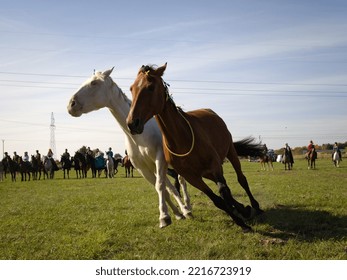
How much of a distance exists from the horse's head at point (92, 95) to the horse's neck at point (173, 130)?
1.32 metres

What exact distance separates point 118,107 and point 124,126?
0.35 metres

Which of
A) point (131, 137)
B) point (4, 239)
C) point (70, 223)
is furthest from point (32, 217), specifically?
point (131, 137)

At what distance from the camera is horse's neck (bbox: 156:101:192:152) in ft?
16.0

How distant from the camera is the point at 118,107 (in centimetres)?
593

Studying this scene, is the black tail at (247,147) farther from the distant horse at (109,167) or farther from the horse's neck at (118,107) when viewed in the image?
the distant horse at (109,167)

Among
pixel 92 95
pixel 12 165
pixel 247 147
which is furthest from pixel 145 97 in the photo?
pixel 12 165

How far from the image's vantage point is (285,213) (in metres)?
6.49

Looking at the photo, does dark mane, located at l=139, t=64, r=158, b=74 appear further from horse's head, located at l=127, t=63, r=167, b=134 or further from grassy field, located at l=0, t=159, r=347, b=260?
grassy field, located at l=0, t=159, r=347, b=260

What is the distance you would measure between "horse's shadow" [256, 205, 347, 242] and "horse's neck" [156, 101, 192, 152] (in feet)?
5.65

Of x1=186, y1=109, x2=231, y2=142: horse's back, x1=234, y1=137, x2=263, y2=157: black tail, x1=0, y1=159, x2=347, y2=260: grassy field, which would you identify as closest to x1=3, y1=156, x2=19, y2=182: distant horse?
x1=0, y1=159, x2=347, y2=260: grassy field

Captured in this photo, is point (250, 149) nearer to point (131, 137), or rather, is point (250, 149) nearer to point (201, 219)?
point (201, 219)

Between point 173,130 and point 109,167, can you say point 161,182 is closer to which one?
point 173,130

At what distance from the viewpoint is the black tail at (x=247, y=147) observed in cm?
855
